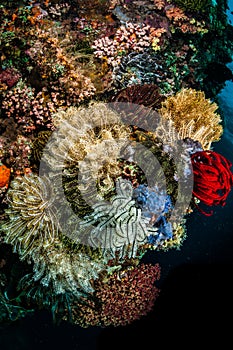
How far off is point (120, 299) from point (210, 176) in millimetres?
5404

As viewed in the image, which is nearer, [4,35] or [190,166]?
[190,166]

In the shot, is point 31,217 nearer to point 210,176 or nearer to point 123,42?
point 210,176

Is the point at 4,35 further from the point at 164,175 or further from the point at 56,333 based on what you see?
the point at 56,333

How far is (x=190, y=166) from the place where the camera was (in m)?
4.39

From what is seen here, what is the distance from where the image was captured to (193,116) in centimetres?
494

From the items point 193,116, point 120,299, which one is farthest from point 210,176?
point 120,299

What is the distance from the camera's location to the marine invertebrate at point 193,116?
4863 millimetres

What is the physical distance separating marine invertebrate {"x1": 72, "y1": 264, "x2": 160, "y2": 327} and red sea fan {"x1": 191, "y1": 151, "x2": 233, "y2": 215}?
150 inches

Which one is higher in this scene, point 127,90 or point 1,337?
point 127,90

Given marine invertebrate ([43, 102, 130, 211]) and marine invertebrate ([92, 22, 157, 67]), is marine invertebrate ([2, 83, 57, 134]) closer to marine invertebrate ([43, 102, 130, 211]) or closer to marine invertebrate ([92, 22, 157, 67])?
marine invertebrate ([43, 102, 130, 211])

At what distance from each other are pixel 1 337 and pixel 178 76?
10.3 metres

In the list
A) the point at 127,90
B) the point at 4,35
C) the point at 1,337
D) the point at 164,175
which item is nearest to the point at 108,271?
the point at 164,175

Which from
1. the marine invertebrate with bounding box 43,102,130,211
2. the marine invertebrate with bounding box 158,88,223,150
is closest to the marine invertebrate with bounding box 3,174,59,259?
the marine invertebrate with bounding box 43,102,130,211

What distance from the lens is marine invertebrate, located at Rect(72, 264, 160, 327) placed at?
25.3 feet
